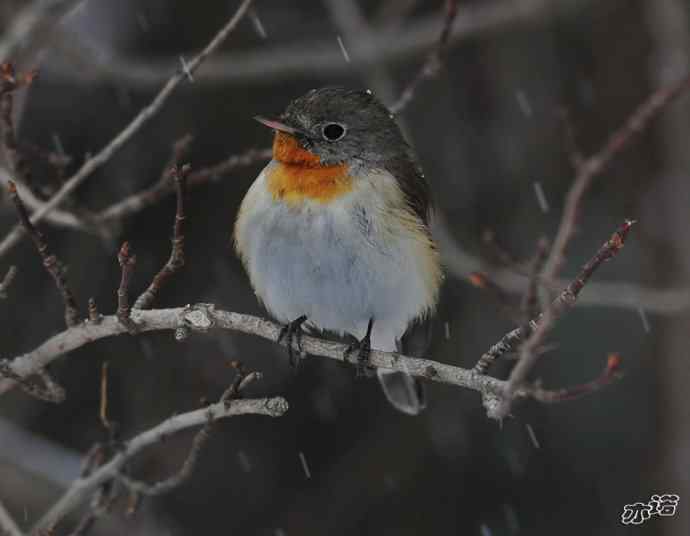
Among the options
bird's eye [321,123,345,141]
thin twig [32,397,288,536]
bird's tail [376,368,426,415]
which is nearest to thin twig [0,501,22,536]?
thin twig [32,397,288,536]

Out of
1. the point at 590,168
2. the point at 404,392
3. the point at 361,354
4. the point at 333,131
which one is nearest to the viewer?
the point at 590,168

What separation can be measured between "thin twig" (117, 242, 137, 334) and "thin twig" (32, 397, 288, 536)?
0.38 m

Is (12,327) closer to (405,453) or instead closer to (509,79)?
(405,453)

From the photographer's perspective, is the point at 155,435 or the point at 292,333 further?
the point at 292,333

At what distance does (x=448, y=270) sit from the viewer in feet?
22.8

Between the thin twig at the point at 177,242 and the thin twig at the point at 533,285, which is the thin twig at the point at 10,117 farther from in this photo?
the thin twig at the point at 533,285

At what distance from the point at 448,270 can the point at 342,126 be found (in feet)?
7.56

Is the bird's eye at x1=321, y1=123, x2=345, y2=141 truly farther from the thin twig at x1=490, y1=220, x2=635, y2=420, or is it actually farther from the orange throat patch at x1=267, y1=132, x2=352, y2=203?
the thin twig at x1=490, y1=220, x2=635, y2=420

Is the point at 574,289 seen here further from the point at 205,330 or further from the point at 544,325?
the point at 205,330

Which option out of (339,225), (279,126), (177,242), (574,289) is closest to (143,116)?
(177,242)

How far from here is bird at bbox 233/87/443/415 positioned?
4.54m

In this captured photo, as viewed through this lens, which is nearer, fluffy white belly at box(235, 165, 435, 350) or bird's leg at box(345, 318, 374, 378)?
bird's leg at box(345, 318, 374, 378)

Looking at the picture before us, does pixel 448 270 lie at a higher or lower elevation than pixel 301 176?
higher

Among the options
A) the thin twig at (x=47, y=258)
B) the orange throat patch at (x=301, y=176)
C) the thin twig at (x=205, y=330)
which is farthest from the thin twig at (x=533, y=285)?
the orange throat patch at (x=301, y=176)
